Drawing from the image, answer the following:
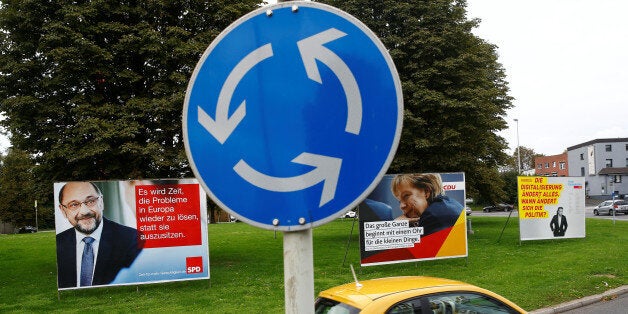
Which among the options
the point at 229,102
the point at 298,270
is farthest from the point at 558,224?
the point at 229,102

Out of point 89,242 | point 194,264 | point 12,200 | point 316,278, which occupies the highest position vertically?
point 89,242

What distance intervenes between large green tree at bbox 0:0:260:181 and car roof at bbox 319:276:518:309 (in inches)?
447

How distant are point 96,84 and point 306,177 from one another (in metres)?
17.4

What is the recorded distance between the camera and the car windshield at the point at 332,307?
5691mm

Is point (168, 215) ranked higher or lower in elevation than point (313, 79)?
lower

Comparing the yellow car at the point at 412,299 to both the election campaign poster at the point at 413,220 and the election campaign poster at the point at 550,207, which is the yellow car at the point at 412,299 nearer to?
the election campaign poster at the point at 413,220

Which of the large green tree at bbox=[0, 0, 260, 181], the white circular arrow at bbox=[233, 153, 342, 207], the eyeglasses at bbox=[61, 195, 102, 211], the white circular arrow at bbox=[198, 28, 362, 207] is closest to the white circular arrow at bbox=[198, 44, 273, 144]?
the white circular arrow at bbox=[198, 28, 362, 207]

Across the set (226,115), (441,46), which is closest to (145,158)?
(441,46)

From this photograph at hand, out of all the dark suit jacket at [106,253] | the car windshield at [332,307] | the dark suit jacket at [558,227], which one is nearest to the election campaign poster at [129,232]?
the dark suit jacket at [106,253]

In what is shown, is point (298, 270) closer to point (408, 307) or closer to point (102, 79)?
point (408, 307)

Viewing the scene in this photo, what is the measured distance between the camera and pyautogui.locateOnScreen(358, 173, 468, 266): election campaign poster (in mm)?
15984

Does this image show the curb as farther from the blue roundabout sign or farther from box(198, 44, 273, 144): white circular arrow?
box(198, 44, 273, 144): white circular arrow

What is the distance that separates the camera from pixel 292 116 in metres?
1.68

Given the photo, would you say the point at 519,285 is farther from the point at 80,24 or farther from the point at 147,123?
the point at 80,24
